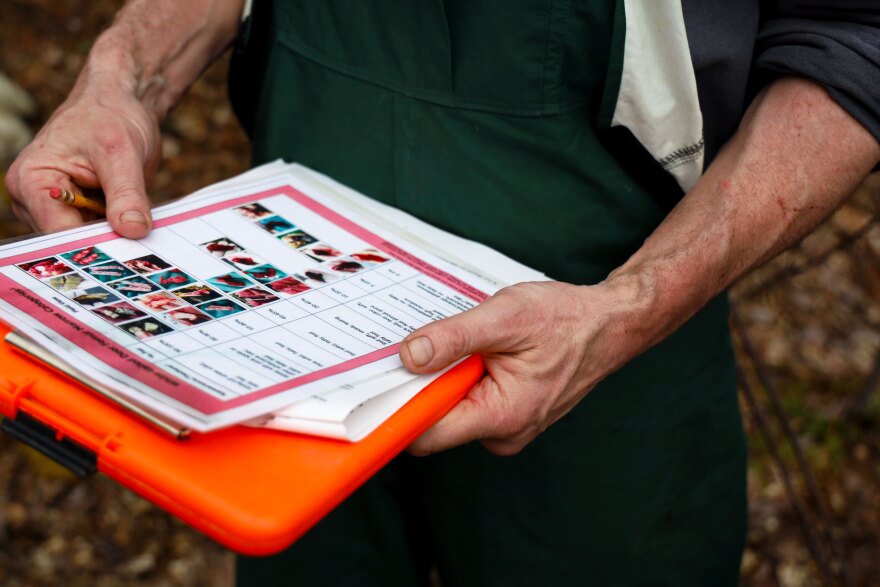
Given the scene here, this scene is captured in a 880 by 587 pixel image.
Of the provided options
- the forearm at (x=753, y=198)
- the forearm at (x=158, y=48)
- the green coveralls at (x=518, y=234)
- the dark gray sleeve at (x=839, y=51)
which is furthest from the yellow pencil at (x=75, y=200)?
the dark gray sleeve at (x=839, y=51)

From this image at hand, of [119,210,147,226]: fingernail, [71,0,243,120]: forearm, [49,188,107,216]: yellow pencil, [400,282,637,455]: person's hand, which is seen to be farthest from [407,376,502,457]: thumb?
[71,0,243,120]: forearm

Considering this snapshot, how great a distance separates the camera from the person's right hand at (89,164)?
94cm

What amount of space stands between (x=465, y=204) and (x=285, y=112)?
0.30m

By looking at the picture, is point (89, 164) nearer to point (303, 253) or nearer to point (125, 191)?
point (125, 191)

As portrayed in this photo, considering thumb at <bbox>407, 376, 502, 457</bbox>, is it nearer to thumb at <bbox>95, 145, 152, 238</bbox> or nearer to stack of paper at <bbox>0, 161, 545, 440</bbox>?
stack of paper at <bbox>0, 161, 545, 440</bbox>

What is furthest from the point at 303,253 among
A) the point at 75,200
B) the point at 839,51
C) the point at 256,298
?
the point at 839,51

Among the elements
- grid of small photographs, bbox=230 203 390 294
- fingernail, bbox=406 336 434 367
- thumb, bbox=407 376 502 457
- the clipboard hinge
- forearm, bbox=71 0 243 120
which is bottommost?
thumb, bbox=407 376 502 457

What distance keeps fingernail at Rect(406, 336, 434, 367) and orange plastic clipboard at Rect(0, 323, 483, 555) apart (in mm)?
44

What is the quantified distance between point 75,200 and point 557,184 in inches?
22.1

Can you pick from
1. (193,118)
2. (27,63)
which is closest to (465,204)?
(193,118)

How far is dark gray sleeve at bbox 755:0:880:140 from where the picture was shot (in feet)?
3.07

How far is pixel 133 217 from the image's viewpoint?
92 centimetres

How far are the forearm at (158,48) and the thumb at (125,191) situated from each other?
0.14 m

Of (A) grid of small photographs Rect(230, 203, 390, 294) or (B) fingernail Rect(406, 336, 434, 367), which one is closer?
(B) fingernail Rect(406, 336, 434, 367)
